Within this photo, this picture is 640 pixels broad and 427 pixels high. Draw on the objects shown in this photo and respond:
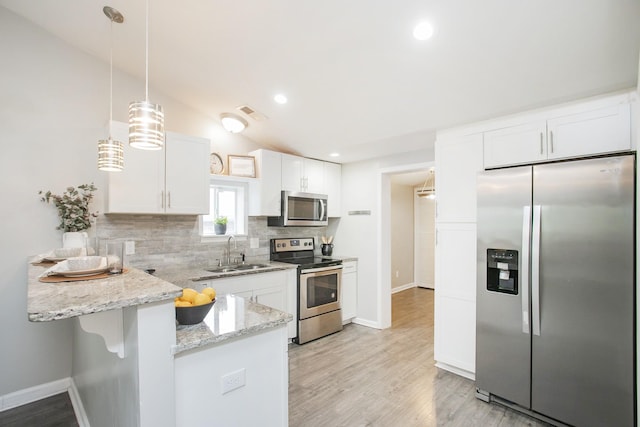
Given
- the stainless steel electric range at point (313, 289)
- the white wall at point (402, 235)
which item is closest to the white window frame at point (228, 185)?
the stainless steel electric range at point (313, 289)

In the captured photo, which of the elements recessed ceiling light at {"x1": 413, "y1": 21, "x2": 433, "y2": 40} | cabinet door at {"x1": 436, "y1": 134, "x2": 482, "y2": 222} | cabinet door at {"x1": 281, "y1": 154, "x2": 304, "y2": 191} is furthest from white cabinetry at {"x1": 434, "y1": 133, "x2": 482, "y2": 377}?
cabinet door at {"x1": 281, "y1": 154, "x2": 304, "y2": 191}

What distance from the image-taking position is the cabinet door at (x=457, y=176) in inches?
110

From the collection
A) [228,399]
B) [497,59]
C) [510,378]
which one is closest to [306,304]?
[510,378]

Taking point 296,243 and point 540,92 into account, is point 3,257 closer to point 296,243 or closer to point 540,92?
point 296,243

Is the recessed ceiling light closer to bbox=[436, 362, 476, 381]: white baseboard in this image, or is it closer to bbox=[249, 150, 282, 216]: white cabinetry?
bbox=[249, 150, 282, 216]: white cabinetry

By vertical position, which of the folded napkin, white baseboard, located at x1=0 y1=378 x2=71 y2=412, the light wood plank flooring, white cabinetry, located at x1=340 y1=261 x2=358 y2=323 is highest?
the folded napkin

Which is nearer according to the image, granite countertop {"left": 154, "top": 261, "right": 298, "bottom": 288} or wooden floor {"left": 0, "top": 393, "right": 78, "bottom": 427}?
wooden floor {"left": 0, "top": 393, "right": 78, "bottom": 427}

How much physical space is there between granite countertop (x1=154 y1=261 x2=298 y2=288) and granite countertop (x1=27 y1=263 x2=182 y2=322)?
1.29 m

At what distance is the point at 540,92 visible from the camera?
2287 millimetres

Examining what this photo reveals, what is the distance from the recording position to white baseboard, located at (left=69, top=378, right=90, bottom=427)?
2.25 meters

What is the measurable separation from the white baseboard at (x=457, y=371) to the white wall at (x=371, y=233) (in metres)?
1.14

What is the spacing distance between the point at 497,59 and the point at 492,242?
1324 millimetres

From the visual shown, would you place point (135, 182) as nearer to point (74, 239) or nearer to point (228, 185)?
point (74, 239)

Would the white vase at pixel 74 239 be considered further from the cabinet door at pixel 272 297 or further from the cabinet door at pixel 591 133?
the cabinet door at pixel 591 133
